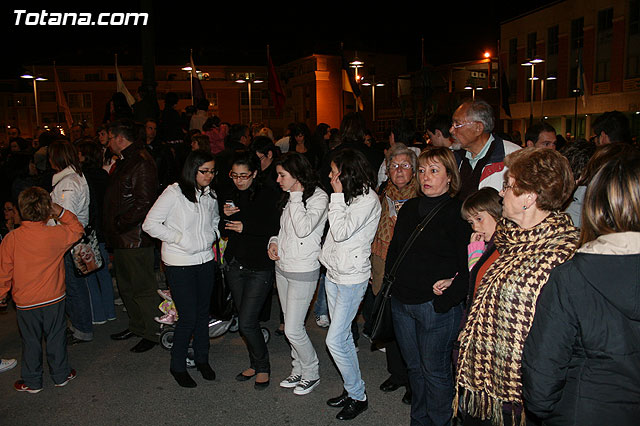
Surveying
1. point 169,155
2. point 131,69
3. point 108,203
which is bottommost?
point 108,203

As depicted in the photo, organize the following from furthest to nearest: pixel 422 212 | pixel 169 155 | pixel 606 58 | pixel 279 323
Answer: pixel 606 58 < pixel 169 155 < pixel 279 323 < pixel 422 212

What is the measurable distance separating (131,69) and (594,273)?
72566mm

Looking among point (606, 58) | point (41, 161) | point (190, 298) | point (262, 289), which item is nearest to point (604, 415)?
point (262, 289)

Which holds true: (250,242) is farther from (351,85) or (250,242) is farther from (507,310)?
(351,85)

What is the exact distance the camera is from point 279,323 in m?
6.68

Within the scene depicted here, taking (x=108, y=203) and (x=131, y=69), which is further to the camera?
(x=131, y=69)

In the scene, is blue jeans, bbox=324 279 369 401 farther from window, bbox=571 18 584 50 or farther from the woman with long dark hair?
window, bbox=571 18 584 50

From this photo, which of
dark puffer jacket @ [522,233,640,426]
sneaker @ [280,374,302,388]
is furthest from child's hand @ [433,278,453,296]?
sneaker @ [280,374,302,388]

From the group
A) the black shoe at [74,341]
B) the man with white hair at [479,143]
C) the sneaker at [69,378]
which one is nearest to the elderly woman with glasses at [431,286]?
the man with white hair at [479,143]

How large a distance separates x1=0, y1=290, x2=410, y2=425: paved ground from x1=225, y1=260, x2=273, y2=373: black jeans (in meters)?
0.50

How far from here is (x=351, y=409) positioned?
170 inches

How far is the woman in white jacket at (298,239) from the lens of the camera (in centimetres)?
448

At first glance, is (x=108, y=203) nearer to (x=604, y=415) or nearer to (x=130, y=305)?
(x=130, y=305)

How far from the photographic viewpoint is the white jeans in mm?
4547
